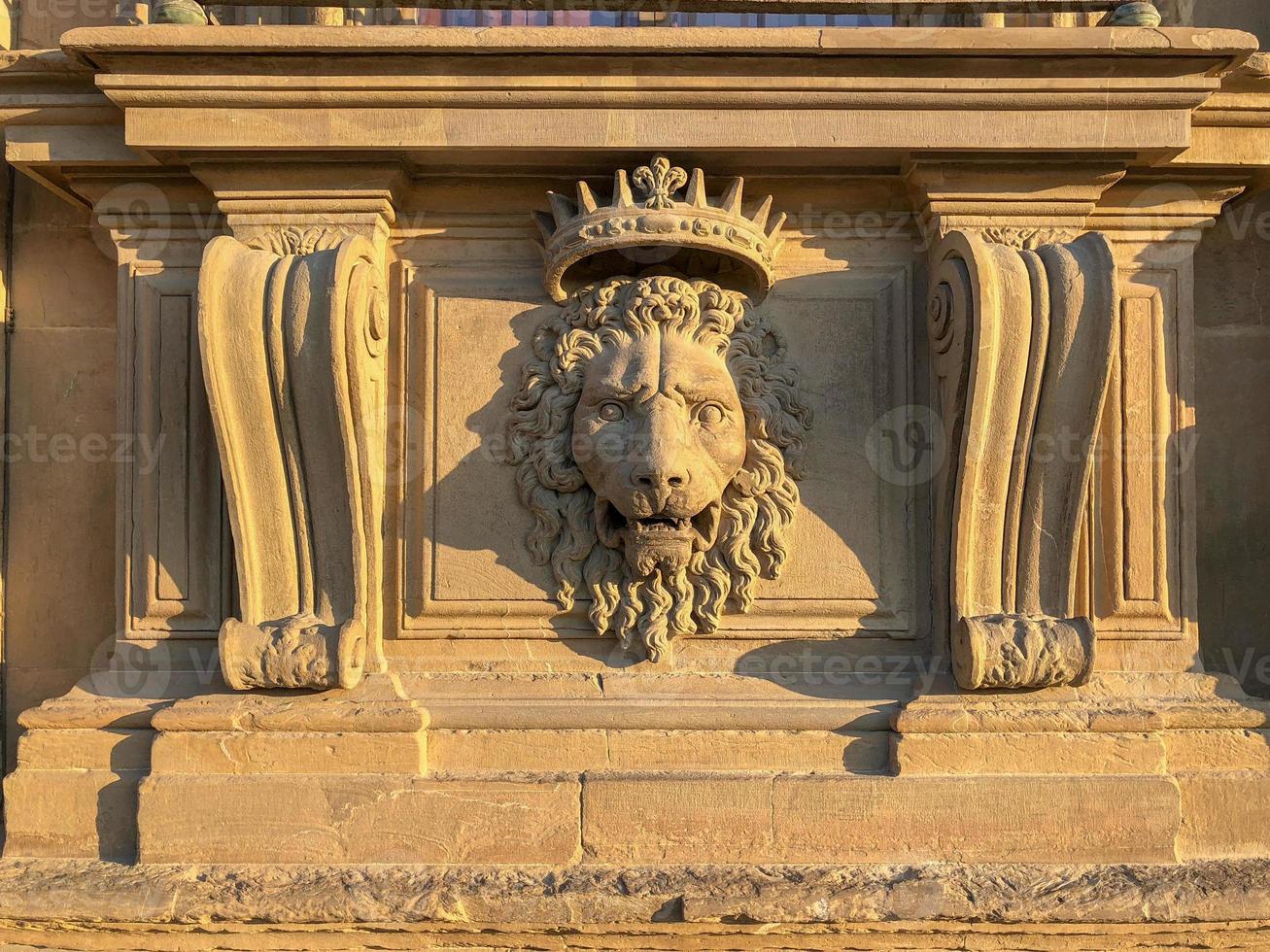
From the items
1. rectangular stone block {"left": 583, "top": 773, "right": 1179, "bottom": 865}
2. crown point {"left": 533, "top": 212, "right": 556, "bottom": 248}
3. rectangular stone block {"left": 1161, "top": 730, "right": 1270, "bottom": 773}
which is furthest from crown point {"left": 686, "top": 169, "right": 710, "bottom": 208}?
rectangular stone block {"left": 1161, "top": 730, "right": 1270, "bottom": 773}

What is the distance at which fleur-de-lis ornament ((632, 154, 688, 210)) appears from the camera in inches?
136

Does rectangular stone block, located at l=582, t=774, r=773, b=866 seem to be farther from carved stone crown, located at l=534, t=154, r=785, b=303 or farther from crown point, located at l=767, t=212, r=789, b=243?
crown point, located at l=767, t=212, r=789, b=243

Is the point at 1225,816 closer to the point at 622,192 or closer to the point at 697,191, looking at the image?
the point at 697,191

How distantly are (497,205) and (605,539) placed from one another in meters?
1.00

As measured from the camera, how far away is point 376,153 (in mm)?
3527

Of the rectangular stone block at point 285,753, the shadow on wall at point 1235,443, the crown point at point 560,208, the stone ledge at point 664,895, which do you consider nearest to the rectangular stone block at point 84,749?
the rectangular stone block at point 285,753

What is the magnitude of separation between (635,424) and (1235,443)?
6.03 feet

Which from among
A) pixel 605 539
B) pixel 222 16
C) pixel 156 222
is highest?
pixel 222 16

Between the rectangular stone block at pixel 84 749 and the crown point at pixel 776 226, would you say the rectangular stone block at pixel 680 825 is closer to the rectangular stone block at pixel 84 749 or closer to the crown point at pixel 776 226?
the rectangular stone block at pixel 84 749

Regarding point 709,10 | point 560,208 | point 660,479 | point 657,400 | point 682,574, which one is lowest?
point 682,574

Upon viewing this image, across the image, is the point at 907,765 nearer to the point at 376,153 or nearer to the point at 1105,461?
the point at 1105,461

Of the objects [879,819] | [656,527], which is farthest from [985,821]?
[656,527]

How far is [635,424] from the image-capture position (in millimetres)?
3479

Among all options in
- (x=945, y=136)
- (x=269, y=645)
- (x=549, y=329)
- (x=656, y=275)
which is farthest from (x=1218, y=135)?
(x=269, y=645)
